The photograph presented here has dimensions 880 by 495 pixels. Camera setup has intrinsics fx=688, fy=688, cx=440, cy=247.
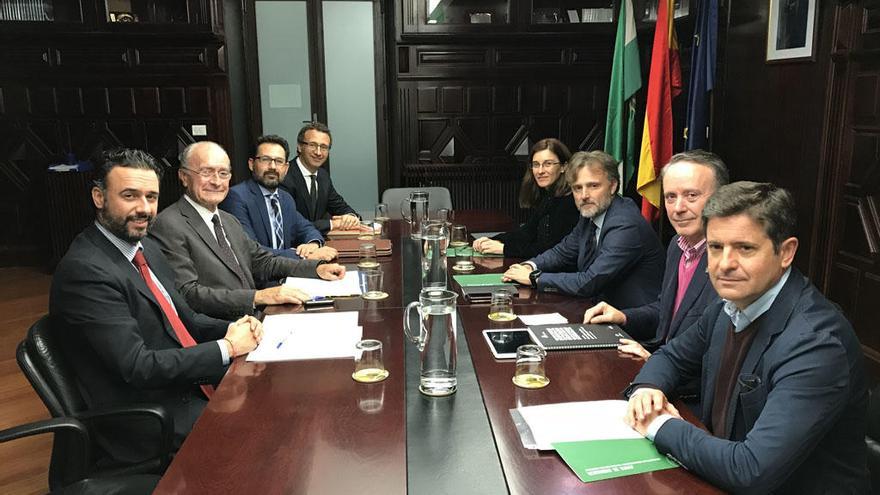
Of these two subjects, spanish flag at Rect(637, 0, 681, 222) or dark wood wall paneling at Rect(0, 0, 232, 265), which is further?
dark wood wall paneling at Rect(0, 0, 232, 265)

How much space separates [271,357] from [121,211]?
2.16 ft

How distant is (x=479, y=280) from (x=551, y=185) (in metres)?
1.21

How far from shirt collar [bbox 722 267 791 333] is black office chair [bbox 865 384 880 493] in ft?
0.94

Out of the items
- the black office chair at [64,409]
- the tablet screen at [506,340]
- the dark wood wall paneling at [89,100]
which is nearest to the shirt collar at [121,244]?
the black office chair at [64,409]

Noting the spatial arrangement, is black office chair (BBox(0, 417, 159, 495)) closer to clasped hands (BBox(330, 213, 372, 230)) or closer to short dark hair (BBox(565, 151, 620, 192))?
short dark hair (BBox(565, 151, 620, 192))

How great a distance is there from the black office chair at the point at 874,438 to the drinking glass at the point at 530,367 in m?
0.67

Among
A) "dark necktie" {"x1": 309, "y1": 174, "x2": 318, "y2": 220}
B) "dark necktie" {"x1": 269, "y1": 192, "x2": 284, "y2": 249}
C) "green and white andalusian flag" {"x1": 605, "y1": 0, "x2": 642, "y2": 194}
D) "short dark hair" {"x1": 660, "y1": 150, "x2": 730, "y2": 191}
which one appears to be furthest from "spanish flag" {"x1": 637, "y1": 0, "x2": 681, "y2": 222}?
"short dark hair" {"x1": 660, "y1": 150, "x2": 730, "y2": 191}

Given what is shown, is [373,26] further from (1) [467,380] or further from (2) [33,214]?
(1) [467,380]

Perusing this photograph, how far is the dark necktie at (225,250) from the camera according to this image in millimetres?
2676

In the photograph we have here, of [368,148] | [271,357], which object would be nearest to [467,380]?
[271,357]

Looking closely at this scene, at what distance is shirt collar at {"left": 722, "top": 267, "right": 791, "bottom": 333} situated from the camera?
1.43m

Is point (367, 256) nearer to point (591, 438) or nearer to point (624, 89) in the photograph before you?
point (591, 438)

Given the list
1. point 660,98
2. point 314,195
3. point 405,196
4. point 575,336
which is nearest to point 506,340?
point 575,336

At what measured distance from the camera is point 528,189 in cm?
390
